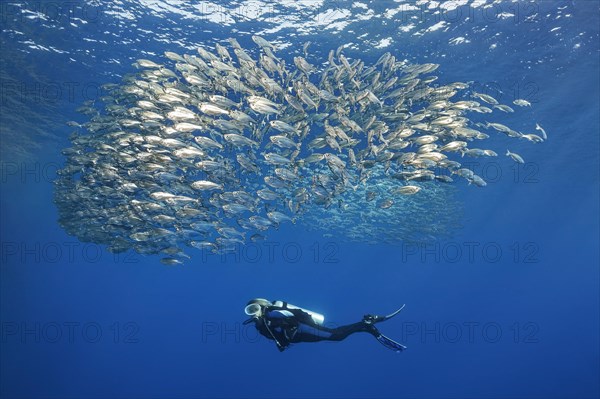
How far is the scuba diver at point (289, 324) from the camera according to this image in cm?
798

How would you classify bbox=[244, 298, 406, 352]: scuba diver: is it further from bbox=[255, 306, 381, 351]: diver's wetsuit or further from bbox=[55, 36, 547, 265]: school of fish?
bbox=[55, 36, 547, 265]: school of fish

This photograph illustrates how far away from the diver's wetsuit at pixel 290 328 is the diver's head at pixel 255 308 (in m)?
0.11

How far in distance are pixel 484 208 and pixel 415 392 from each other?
30.5 m

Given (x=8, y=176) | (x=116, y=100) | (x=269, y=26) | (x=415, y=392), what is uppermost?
(x=269, y=26)

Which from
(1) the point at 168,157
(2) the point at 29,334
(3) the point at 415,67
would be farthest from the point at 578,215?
(2) the point at 29,334

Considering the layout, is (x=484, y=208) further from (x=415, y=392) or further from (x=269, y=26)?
(x=269, y=26)

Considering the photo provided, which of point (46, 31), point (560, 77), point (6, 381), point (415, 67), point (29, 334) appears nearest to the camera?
point (415, 67)

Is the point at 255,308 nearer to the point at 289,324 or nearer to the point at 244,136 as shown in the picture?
the point at 289,324

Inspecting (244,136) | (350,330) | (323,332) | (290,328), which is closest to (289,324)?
(290,328)

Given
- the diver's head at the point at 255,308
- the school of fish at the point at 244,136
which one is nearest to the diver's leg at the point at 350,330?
the diver's head at the point at 255,308

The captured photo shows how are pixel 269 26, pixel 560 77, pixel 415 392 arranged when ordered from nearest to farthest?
pixel 269 26 → pixel 560 77 → pixel 415 392

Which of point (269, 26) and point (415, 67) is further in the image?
point (269, 26)

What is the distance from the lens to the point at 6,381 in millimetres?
32688

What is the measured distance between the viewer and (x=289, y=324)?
8250 millimetres
